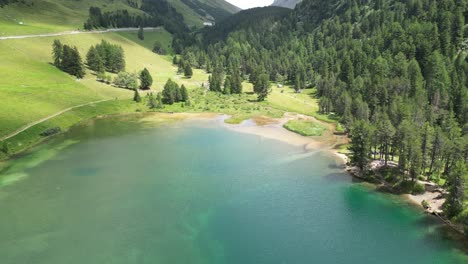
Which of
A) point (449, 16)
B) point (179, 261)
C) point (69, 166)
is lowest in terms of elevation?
point (179, 261)

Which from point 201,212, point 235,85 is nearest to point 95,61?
point 235,85

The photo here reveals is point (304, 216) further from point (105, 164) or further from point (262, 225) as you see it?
point (105, 164)

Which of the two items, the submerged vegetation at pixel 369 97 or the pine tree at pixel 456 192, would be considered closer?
the pine tree at pixel 456 192

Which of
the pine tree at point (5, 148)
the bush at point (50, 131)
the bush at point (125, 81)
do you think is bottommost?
the pine tree at point (5, 148)

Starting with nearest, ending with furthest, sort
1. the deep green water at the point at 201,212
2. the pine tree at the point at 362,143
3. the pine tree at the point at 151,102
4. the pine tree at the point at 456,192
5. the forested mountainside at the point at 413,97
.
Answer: the deep green water at the point at 201,212 < the pine tree at the point at 456,192 < the forested mountainside at the point at 413,97 < the pine tree at the point at 362,143 < the pine tree at the point at 151,102

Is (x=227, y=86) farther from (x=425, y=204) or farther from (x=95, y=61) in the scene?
(x=425, y=204)

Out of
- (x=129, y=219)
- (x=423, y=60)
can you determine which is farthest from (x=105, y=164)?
(x=423, y=60)

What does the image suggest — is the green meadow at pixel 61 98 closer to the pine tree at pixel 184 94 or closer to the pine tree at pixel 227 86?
the pine tree at pixel 184 94

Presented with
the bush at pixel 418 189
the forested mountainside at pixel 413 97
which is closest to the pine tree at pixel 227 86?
the forested mountainside at pixel 413 97
